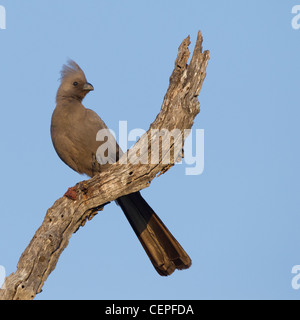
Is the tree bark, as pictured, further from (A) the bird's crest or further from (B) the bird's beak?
(A) the bird's crest

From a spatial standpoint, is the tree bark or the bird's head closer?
the tree bark

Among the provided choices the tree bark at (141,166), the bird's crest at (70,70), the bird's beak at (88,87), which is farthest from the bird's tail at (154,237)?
the bird's crest at (70,70)

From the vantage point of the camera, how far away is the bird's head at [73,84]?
7605mm

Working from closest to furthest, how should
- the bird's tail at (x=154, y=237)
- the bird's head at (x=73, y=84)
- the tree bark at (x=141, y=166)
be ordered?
1. the tree bark at (x=141, y=166)
2. the bird's tail at (x=154, y=237)
3. the bird's head at (x=73, y=84)

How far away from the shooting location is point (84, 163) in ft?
23.4

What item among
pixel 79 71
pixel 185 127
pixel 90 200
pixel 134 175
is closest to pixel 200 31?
pixel 185 127

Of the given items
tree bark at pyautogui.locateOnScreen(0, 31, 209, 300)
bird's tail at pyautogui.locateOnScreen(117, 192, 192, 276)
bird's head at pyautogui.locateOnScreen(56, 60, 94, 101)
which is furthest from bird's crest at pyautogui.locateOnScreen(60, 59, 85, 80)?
tree bark at pyautogui.locateOnScreen(0, 31, 209, 300)

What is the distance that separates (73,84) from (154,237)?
2.53 meters

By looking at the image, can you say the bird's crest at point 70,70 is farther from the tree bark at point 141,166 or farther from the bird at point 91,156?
the tree bark at point 141,166

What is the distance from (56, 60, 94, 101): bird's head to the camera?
7605mm

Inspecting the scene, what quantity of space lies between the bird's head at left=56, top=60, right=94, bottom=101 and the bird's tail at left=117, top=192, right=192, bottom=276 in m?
1.69
